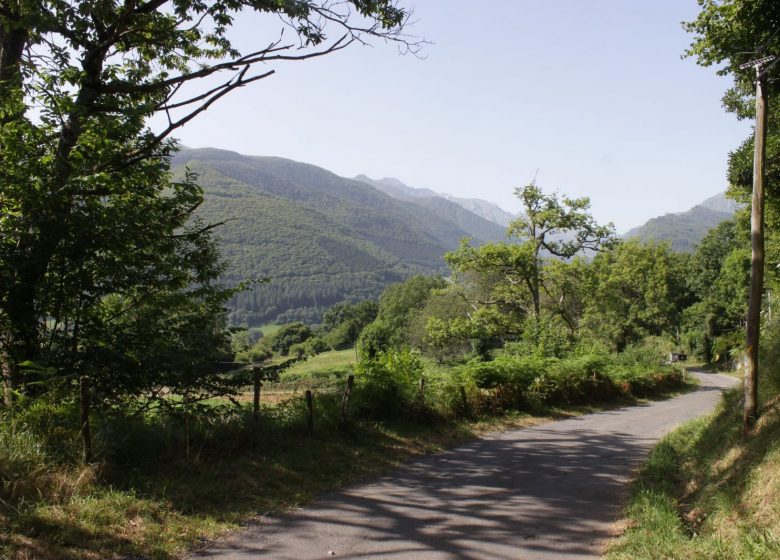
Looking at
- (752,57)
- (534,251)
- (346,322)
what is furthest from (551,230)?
(346,322)

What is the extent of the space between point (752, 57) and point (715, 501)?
940cm

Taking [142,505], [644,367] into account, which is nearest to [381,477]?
[142,505]

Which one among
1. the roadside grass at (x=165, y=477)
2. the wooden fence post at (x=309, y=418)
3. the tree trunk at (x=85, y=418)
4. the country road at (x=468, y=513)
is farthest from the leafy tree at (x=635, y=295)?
the tree trunk at (x=85, y=418)

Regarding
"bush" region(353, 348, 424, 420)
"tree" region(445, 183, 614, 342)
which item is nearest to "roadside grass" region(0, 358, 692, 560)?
"bush" region(353, 348, 424, 420)

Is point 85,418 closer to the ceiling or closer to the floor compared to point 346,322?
closer to the ceiling

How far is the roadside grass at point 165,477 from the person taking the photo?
209 inches

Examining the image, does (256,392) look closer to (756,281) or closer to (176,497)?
(176,497)

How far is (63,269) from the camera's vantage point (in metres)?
7.52

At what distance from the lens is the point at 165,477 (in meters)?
6.98

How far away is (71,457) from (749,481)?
7.61 meters

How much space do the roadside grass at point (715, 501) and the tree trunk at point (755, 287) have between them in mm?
274

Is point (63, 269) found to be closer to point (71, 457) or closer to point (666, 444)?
point (71, 457)

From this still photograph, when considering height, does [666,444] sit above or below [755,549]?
below

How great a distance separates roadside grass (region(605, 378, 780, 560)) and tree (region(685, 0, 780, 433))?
3.00 ft
